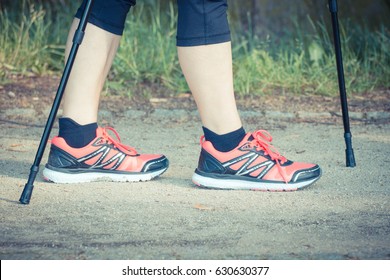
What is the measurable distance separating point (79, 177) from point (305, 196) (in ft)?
3.26

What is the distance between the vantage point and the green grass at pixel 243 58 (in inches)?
259

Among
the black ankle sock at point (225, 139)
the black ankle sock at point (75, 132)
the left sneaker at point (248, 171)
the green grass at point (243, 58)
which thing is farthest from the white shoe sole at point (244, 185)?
the green grass at point (243, 58)

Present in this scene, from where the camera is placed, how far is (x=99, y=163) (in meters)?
4.04

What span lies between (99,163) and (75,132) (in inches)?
7.2

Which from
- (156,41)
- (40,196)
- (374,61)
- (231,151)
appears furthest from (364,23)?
(40,196)

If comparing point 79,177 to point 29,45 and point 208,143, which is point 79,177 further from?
point 29,45

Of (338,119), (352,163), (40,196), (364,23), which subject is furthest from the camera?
(364,23)

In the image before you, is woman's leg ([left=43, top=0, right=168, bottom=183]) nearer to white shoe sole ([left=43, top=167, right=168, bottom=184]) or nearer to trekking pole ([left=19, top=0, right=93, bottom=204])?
white shoe sole ([left=43, top=167, right=168, bottom=184])

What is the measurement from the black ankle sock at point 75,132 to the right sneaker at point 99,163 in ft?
0.07

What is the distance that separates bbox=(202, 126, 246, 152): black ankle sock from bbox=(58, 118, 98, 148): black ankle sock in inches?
20.3

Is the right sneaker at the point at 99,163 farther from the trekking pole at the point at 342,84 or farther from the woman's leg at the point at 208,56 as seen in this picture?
the trekking pole at the point at 342,84

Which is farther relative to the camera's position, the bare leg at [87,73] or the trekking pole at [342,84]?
the trekking pole at [342,84]

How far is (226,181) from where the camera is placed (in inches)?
154

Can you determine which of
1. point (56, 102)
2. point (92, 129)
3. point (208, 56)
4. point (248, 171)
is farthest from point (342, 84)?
point (56, 102)
